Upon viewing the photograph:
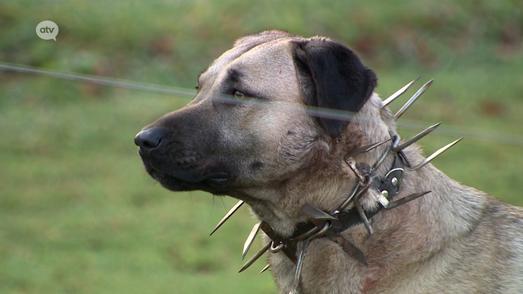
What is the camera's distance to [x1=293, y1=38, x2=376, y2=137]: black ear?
4961 millimetres

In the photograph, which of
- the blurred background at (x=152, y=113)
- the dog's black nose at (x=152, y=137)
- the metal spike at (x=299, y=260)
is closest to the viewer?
the dog's black nose at (x=152, y=137)

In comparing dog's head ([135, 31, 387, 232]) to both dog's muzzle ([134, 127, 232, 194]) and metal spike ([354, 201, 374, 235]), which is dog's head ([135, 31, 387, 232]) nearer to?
dog's muzzle ([134, 127, 232, 194])

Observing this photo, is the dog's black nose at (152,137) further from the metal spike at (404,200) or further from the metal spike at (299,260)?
the metal spike at (404,200)

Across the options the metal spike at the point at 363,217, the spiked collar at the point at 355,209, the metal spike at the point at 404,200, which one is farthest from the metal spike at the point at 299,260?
the metal spike at the point at 404,200

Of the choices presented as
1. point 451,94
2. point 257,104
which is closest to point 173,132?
point 257,104

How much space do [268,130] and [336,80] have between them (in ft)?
1.27

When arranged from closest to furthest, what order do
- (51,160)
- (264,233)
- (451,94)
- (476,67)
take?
(264,233)
(51,160)
(451,94)
(476,67)

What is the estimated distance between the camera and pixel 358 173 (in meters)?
4.98

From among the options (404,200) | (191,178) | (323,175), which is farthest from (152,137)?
(404,200)

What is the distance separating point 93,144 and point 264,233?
728 cm

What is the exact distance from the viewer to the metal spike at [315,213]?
16.3 feet

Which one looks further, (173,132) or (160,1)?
(160,1)

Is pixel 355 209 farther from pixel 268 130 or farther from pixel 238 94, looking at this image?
pixel 238 94

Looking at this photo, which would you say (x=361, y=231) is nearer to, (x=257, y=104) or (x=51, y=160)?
(x=257, y=104)
